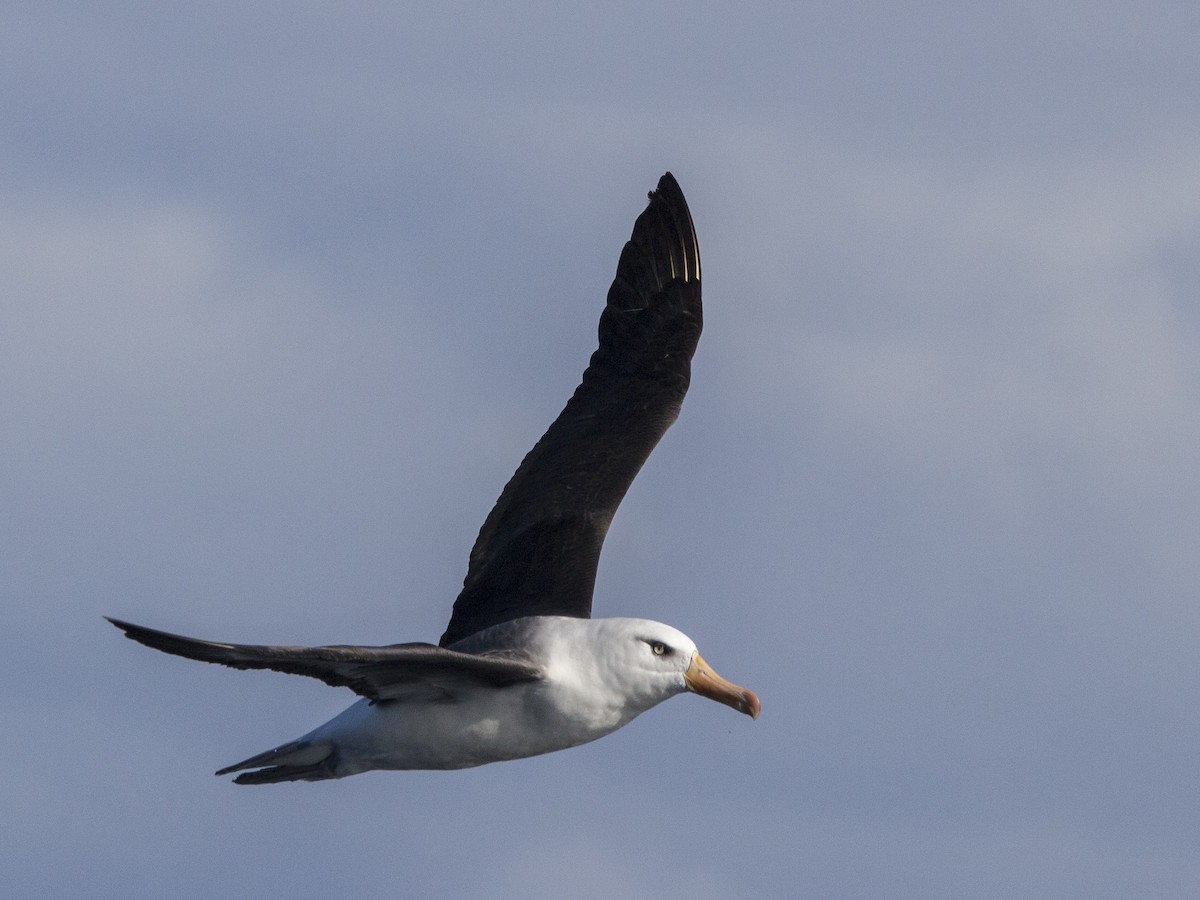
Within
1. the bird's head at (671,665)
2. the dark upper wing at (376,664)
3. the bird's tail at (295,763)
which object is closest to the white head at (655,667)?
the bird's head at (671,665)

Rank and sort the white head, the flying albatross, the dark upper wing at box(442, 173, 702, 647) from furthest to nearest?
the dark upper wing at box(442, 173, 702, 647) < the white head < the flying albatross

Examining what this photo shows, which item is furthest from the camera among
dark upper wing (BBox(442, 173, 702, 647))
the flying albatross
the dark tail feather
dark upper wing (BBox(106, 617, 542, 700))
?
dark upper wing (BBox(442, 173, 702, 647))

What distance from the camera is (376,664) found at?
45.8 ft

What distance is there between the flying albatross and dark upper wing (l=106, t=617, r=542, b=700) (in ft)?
0.05

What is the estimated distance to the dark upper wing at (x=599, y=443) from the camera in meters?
17.5

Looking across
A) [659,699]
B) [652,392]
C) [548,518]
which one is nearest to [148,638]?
[659,699]

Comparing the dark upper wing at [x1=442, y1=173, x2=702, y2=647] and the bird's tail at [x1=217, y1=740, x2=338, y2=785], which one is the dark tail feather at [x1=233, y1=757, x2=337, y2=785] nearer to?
the bird's tail at [x1=217, y1=740, x2=338, y2=785]

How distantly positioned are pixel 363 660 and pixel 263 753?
2942 millimetres

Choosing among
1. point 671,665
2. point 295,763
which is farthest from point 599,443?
point 295,763

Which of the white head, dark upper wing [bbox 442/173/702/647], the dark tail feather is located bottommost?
the dark tail feather

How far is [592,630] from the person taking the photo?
51.2 ft

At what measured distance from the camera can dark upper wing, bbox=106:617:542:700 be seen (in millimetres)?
12328

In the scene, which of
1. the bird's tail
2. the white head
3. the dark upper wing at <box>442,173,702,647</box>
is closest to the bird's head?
the white head

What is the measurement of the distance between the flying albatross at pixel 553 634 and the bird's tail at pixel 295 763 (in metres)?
0.01
